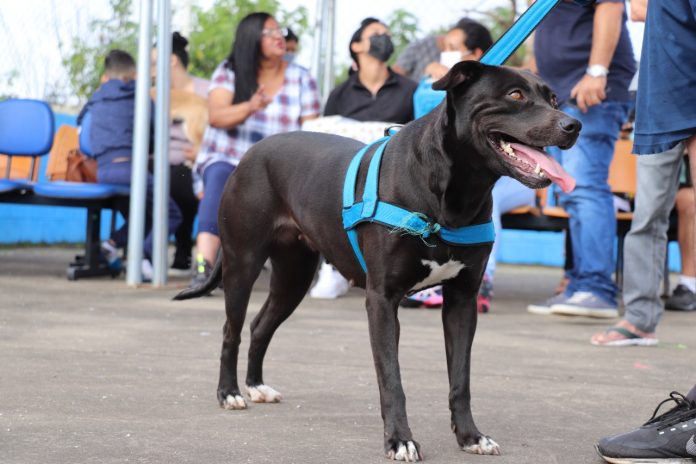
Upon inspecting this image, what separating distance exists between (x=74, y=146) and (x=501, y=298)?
474 centimetres

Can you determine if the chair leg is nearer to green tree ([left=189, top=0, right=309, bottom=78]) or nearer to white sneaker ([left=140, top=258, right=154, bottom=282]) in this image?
white sneaker ([left=140, top=258, right=154, bottom=282])

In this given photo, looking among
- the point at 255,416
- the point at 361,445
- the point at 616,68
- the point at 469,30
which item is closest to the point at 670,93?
the point at 361,445

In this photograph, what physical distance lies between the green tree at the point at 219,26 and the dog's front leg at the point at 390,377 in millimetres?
15800

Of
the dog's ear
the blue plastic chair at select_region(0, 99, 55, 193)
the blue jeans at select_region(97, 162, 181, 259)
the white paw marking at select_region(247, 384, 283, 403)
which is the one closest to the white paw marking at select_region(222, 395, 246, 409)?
the white paw marking at select_region(247, 384, 283, 403)

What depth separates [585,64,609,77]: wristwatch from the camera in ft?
20.9

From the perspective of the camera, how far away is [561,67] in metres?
6.79

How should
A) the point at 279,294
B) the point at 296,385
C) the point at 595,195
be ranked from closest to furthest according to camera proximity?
1. the point at 279,294
2. the point at 296,385
3. the point at 595,195

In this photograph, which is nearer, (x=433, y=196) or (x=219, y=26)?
(x=433, y=196)

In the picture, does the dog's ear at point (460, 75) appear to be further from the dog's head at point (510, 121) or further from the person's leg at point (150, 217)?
the person's leg at point (150, 217)

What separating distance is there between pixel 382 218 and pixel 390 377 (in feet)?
1.60

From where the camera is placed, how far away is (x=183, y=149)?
9.45 m

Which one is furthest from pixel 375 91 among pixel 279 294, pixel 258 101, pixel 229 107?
pixel 279 294

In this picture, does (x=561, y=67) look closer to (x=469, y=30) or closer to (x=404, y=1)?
(x=469, y=30)

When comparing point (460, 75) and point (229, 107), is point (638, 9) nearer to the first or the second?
point (460, 75)
